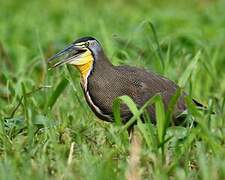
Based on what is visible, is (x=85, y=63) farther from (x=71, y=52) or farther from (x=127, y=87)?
(x=127, y=87)

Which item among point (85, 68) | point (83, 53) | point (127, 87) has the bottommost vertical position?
→ point (127, 87)

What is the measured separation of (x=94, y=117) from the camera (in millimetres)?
6629

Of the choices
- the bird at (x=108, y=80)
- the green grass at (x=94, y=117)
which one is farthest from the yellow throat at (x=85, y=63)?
the green grass at (x=94, y=117)

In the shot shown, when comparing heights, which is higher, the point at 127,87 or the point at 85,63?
the point at 85,63

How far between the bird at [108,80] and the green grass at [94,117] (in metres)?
0.20

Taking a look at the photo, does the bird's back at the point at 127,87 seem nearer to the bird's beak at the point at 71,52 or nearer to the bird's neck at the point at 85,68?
the bird's neck at the point at 85,68

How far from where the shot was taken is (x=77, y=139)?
5.71 metres

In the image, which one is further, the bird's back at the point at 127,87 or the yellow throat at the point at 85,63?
the yellow throat at the point at 85,63

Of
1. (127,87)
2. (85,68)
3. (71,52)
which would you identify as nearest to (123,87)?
(127,87)

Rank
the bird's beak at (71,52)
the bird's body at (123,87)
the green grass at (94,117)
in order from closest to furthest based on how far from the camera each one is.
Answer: the green grass at (94,117) < the bird's body at (123,87) < the bird's beak at (71,52)

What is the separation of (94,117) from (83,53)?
637 mm

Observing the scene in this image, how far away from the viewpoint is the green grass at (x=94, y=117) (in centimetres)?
496

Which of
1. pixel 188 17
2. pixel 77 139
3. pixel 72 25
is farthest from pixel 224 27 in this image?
pixel 77 139

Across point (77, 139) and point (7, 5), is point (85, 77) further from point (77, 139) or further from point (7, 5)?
point (7, 5)
